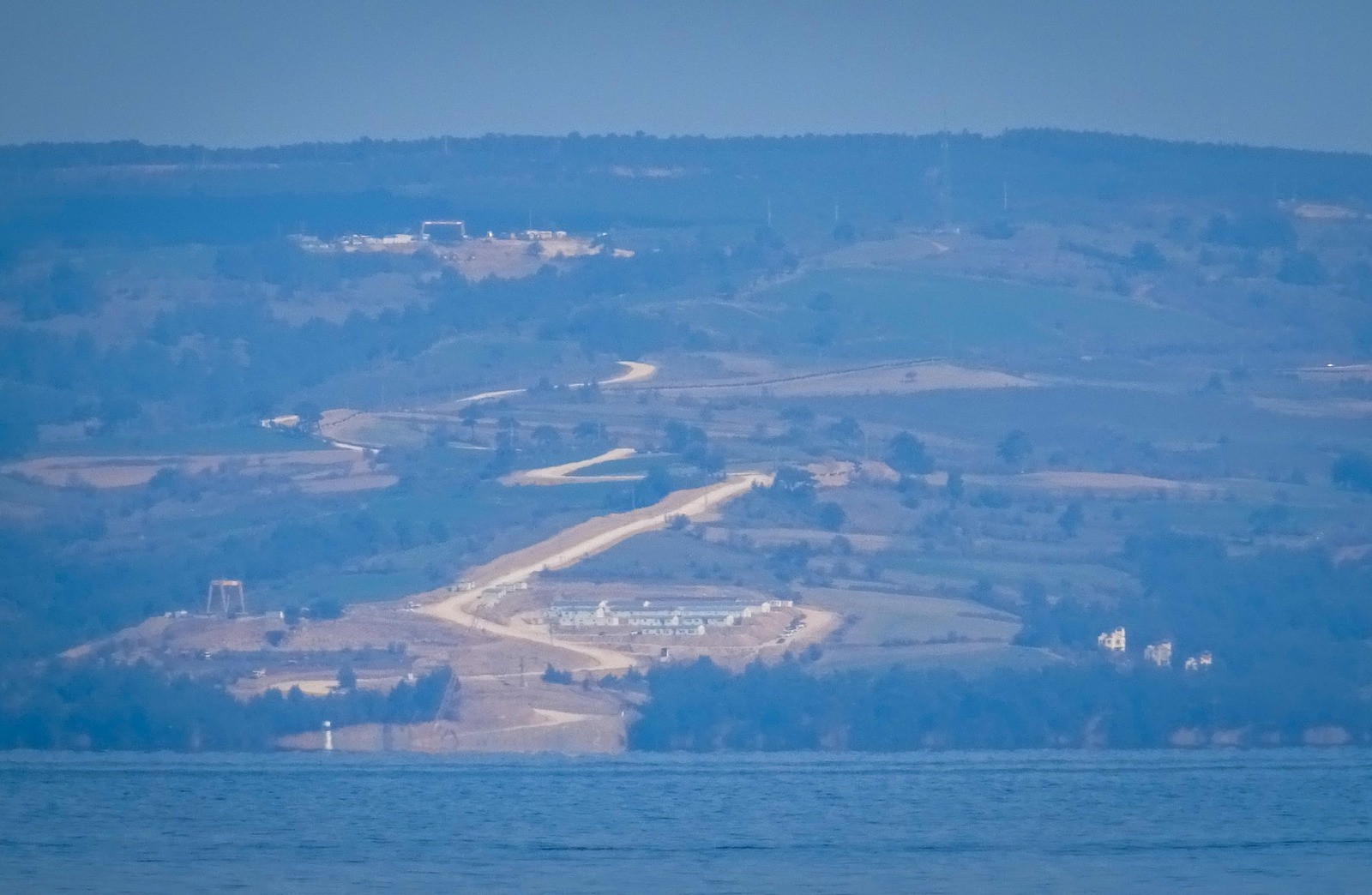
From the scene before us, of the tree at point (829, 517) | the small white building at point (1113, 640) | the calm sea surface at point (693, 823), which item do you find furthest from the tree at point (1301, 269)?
the calm sea surface at point (693, 823)

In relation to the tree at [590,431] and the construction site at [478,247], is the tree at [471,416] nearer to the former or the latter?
the tree at [590,431]

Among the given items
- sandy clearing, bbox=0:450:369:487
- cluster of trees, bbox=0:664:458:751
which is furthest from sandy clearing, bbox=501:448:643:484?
cluster of trees, bbox=0:664:458:751

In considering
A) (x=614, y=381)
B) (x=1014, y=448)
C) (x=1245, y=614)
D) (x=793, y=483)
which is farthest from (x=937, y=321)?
(x=1245, y=614)

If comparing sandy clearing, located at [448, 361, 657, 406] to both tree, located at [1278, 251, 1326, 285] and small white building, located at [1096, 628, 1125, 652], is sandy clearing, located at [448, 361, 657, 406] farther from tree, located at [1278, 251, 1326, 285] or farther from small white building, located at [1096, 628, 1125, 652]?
small white building, located at [1096, 628, 1125, 652]

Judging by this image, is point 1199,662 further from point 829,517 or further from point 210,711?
point 210,711

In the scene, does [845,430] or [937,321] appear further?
[937,321]

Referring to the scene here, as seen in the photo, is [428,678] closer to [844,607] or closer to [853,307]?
[844,607]
